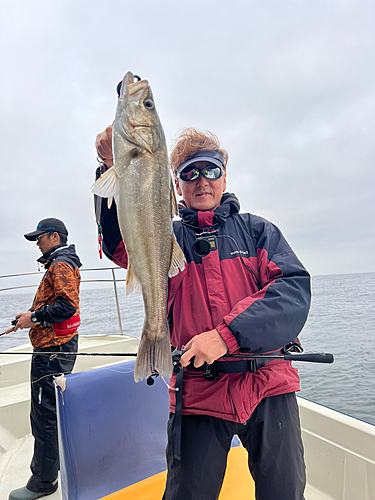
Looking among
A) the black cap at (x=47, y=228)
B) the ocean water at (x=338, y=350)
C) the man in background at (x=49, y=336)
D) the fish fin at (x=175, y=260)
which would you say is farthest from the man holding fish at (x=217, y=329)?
the ocean water at (x=338, y=350)

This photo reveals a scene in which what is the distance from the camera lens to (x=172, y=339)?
1943 millimetres

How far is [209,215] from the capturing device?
2.10 meters

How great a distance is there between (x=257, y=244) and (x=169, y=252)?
637 millimetres

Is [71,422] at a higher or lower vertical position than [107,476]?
higher

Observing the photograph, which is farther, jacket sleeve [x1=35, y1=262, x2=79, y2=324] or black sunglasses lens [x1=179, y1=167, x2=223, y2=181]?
jacket sleeve [x1=35, y1=262, x2=79, y2=324]

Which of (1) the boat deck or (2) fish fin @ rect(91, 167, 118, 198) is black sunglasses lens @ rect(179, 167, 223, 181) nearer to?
(2) fish fin @ rect(91, 167, 118, 198)

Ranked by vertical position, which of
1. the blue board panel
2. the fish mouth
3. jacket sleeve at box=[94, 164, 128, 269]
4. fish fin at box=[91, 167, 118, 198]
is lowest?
the blue board panel

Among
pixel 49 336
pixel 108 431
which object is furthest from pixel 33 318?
pixel 108 431

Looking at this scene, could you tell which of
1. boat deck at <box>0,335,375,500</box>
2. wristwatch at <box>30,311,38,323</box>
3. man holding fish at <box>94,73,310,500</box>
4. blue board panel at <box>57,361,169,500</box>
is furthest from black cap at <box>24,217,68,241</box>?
man holding fish at <box>94,73,310,500</box>

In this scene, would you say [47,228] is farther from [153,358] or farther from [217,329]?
[217,329]

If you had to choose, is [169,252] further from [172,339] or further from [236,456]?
[236,456]

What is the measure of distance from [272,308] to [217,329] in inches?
11.8

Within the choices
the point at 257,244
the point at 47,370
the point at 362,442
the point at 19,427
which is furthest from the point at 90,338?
the point at 257,244

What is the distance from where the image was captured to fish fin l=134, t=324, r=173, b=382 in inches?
63.4
